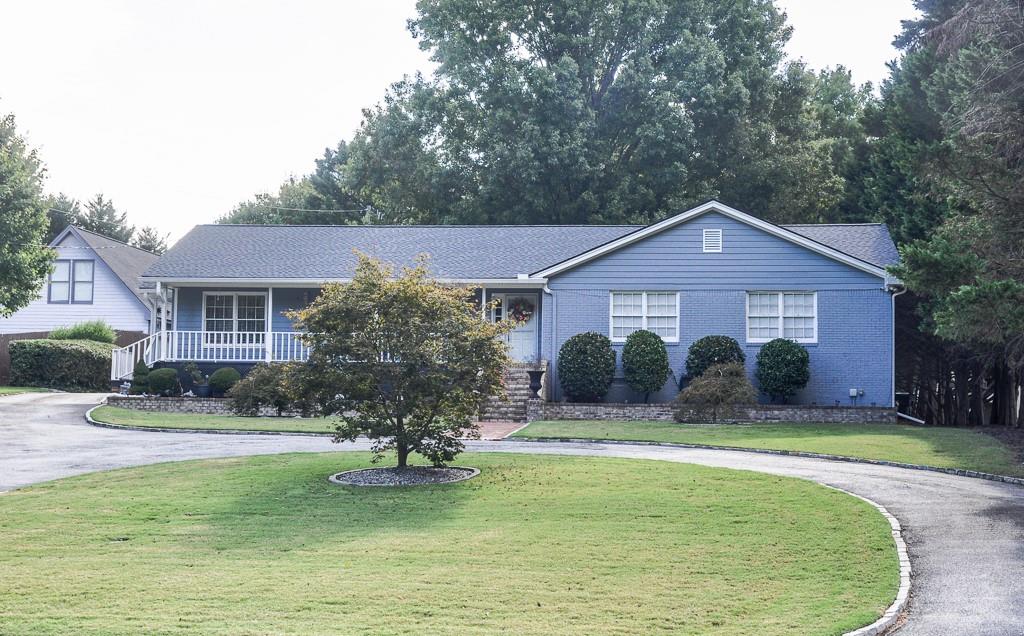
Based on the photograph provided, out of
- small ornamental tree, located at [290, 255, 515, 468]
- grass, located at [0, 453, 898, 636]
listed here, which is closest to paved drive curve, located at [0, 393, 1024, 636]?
grass, located at [0, 453, 898, 636]

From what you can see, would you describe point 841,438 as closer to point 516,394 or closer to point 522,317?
point 516,394

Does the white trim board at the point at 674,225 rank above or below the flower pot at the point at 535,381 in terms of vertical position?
above

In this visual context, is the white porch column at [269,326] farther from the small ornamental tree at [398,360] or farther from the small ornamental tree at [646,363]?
the small ornamental tree at [398,360]

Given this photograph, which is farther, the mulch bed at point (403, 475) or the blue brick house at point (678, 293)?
the blue brick house at point (678, 293)

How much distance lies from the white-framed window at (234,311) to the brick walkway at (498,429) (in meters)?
9.34

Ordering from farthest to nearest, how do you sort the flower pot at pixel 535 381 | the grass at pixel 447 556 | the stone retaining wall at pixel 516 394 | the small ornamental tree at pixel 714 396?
the flower pot at pixel 535 381
the stone retaining wall at pixel 516 394
the small ornamental tree at pixel 714 396
the grass at pixel 447 556

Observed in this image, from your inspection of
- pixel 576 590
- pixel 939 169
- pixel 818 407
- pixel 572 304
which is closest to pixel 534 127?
pixel 572 304

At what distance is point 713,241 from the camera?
28422 millimetres

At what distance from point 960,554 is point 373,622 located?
6.05 m

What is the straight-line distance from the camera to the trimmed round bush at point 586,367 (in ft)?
89.7

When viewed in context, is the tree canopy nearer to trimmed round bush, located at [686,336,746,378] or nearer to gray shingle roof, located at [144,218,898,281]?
gray shingle roof, located at [144,218,898,281]

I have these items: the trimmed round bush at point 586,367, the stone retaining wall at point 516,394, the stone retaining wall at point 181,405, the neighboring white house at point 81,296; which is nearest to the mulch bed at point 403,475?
the stone retaining wall at point 516,394

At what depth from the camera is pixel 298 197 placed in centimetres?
6662

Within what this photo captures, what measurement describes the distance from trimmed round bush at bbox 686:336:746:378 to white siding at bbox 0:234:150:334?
23.9 m
